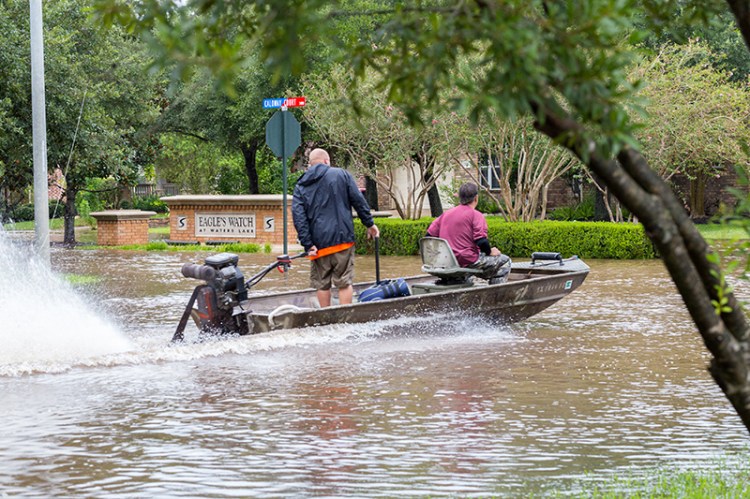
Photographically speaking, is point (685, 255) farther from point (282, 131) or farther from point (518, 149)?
point (518, 149)

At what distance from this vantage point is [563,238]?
76.8 ft

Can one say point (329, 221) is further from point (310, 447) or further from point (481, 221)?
point (310, 447)

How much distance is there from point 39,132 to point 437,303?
798 cm

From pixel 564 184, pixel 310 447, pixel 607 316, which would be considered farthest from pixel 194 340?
pixel 564 184

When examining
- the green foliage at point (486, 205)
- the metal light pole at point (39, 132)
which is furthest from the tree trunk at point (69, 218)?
the green foliage at point (486, 205)

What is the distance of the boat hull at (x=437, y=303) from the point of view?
35.3 ft

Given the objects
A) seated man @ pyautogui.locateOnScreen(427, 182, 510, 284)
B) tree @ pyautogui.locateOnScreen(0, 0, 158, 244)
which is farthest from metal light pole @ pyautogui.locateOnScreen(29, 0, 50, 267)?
seated man @ pyautogui.locateOnScreen(427, 182, 510, 284)

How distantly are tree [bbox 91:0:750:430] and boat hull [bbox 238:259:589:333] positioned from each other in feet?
21.2

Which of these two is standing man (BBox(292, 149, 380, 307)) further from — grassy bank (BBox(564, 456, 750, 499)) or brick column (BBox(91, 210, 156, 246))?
brick column (BBox(91, 210, 156, 246))

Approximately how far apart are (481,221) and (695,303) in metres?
8.09

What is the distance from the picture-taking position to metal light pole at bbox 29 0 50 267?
16.5 metres

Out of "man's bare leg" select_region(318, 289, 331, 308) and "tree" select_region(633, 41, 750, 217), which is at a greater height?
"tree" select_region(633, 41, 750, 217)

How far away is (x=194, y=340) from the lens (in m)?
11.0

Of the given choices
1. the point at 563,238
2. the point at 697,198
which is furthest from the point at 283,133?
the point at 697,198
